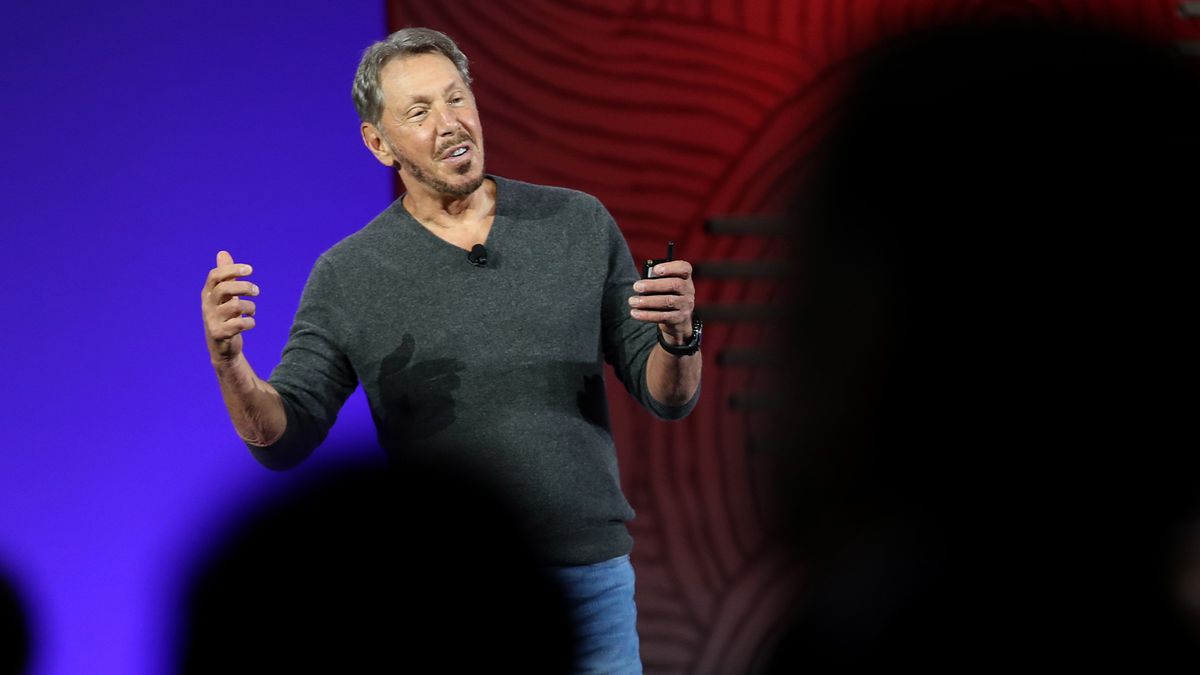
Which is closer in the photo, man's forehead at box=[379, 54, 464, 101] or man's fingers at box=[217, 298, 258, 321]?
man's fingers at box=[217, 298, 258, 321]

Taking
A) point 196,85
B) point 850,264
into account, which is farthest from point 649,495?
point 196,85

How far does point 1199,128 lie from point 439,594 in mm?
1770

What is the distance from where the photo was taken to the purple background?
7.03 feet

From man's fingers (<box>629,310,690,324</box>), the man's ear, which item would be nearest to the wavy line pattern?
the man's ear

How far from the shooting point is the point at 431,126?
1.57 m

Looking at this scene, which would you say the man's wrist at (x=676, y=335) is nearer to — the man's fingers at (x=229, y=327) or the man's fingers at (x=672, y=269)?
the man's fingers at (x=672, y=269)

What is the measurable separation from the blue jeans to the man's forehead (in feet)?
2.28

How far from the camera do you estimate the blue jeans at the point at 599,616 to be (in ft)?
4.73

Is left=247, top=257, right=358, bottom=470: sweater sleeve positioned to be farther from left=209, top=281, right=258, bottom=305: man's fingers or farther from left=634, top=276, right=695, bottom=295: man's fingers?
left=634, top=276, right=695, bottom=295: man's fingers

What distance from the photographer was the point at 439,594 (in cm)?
151

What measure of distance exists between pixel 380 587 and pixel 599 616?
14.0 inches

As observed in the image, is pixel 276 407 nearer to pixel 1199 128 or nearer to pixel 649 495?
pixel 649 495

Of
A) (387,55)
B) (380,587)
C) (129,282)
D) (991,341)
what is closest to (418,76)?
(387,55)

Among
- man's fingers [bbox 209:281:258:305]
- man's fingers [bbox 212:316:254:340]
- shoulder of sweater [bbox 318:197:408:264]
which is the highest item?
shoulder of sweater [bbox 318:197:408:264]
